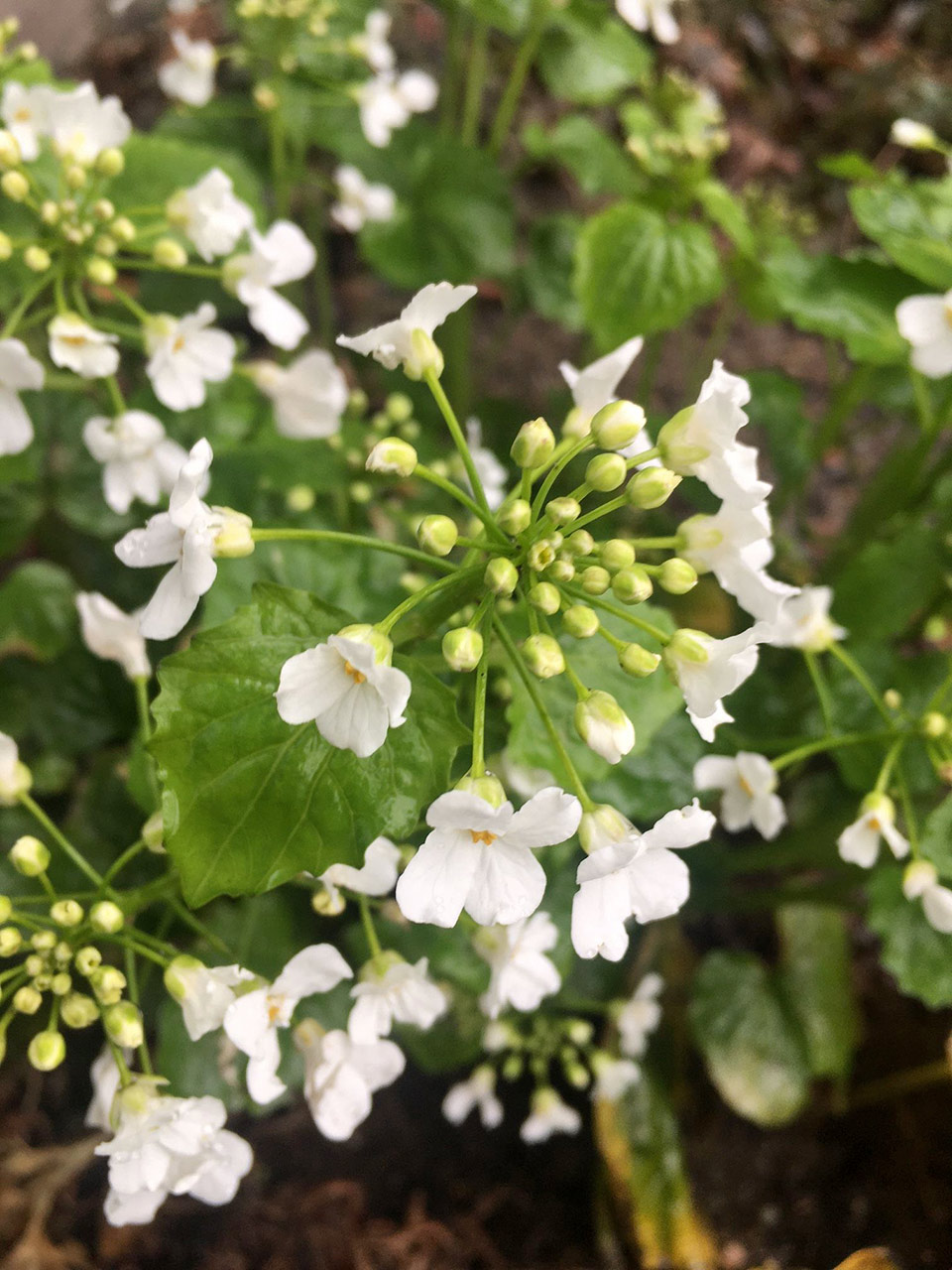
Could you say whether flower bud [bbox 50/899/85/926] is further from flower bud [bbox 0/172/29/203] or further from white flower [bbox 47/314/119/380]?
flower bud [bbox 0/172/29/203]

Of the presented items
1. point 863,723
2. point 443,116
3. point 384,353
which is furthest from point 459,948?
point 443,116

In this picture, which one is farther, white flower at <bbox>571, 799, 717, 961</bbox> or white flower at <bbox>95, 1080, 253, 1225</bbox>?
white flower at <bbox>95, 1080, 253, 1225</bbox>

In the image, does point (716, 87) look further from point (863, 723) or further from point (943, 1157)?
point (943, 1157)

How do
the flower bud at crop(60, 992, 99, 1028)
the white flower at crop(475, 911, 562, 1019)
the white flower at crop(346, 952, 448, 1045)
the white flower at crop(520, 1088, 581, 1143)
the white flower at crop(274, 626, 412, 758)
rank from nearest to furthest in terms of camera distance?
the white flower at crop(274, 626, 412, 758)
the flower bud at crop(60, 992, 99, 1028)
the white flower at crop(346, 952, 448, 1045)
the white flower at crop(475, 911, 562, 1019)
the white flower at crop(520, 1088, 581, 1143)

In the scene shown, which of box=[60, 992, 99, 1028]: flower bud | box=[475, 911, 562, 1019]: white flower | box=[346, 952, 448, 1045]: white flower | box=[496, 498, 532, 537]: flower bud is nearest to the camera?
box=[496, 498, 532, 537]: flower bud

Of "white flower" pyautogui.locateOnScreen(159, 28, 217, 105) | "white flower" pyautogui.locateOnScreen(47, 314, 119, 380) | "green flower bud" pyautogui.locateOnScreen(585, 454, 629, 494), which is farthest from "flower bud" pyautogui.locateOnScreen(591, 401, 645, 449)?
"white flower" pyautogui.locateOnScreen(159, 28, 217, 105)

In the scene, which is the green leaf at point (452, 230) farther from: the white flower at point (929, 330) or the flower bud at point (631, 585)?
the flower bud at point (631, 585)
